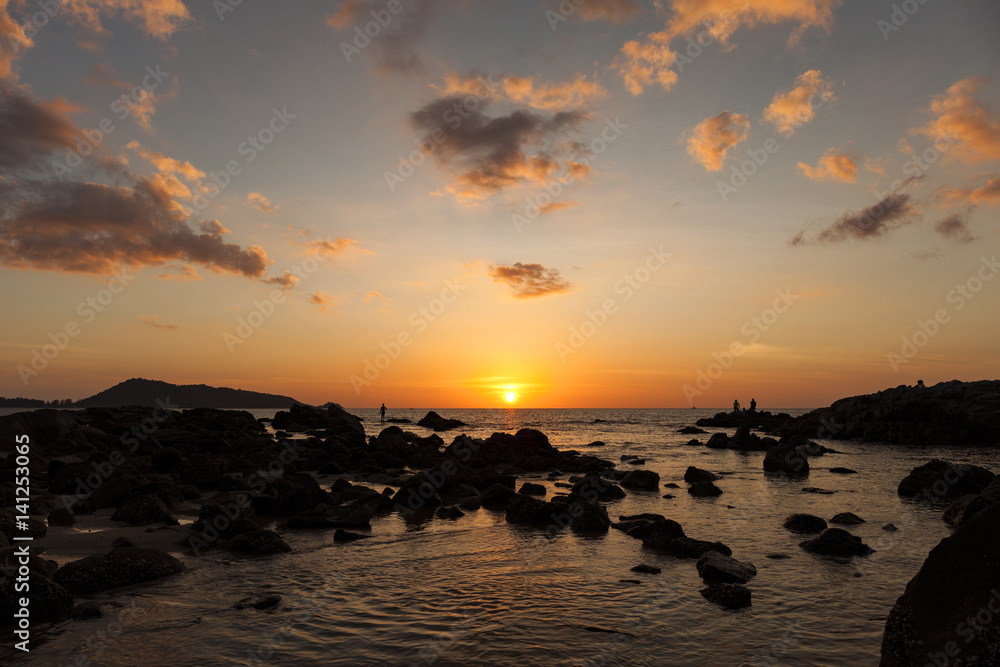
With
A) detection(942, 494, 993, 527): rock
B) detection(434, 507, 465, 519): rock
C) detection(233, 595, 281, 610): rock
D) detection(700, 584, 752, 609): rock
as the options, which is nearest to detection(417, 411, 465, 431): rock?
detection(434, 507, 465, 519): rock

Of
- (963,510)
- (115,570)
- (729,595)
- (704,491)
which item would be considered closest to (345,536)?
(115,570)

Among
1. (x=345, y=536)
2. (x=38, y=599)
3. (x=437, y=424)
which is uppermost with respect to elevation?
(x=38, y=599)

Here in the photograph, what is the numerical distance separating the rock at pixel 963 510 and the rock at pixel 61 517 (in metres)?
27.8

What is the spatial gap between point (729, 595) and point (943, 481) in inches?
812

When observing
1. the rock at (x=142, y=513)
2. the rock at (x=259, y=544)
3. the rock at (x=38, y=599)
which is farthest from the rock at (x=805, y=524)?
the rock at (x=142, y=513)

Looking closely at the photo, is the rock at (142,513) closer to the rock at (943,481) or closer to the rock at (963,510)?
the rock at (963,510)

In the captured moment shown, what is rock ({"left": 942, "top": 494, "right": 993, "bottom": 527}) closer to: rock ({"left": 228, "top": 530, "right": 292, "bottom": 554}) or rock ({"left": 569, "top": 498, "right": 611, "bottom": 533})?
rock ({"left": 569, "top": 498, "right": 611, "bottom": 533})

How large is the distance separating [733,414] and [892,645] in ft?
336

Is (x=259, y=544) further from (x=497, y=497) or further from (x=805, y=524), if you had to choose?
(x=805, y=524)

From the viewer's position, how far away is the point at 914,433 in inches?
2200

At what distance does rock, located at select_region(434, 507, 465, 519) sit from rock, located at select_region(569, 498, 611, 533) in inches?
166

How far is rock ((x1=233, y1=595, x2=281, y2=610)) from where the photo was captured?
390 inches

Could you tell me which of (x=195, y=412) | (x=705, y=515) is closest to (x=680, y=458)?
(x=705, y=515)

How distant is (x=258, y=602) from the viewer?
32.9 feet
